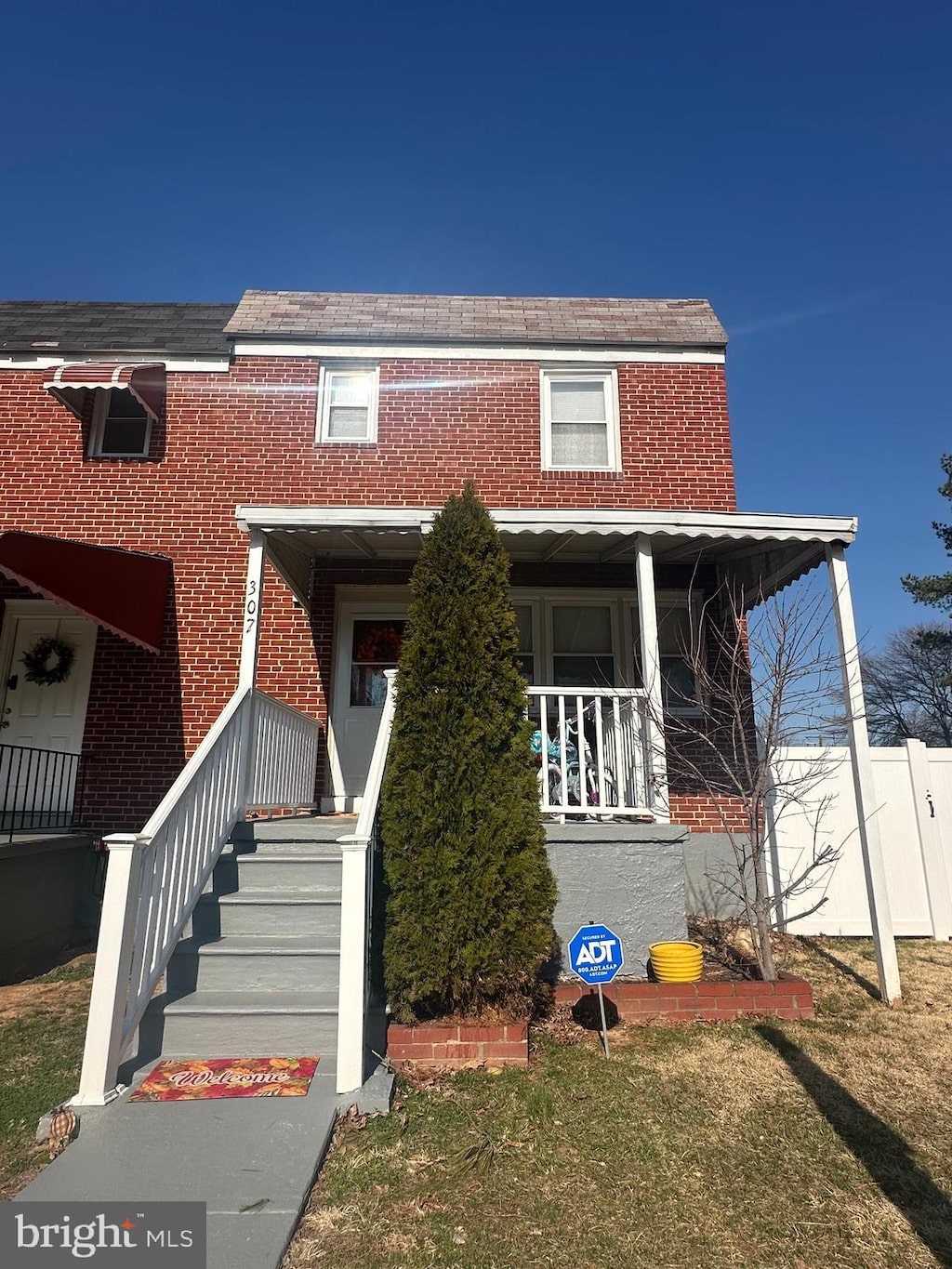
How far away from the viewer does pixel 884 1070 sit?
3988 mm

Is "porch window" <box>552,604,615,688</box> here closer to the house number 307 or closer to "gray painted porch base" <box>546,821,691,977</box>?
"gray painted porch base" <box>546,821,691,977</box>

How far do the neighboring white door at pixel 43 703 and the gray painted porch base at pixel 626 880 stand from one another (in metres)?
5.33

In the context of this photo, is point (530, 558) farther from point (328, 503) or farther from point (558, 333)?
point (558, 333)

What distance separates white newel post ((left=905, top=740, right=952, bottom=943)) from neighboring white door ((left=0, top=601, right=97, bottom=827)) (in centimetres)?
857

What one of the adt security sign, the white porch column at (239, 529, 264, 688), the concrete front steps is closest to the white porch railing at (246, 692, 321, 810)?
the white porch column at (239, 529, 264, 688)

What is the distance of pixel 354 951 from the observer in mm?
3822

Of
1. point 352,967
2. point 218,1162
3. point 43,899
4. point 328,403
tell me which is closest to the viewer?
point 218,1162

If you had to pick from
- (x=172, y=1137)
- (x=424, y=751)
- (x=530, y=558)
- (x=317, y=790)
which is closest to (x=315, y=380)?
(x=530, y=558)

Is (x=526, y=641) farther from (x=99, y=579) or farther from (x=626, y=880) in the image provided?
(x=99, y=579)

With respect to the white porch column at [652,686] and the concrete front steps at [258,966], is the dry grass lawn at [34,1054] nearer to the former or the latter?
the concrete front steps at [258,966]

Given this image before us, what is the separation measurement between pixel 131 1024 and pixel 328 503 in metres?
5.73

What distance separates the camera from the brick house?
24.5 feet

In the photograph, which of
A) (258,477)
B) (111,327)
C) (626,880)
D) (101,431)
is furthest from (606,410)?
(111,327)

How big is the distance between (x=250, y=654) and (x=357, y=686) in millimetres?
2140
